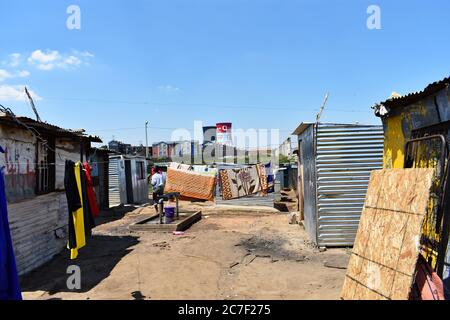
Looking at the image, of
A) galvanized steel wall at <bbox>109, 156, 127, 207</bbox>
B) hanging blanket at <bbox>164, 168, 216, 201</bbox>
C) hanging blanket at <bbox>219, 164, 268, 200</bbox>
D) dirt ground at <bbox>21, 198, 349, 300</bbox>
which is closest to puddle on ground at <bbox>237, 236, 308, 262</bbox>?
dirt ground at <bbox>21, 198, 349, 300</bbox>

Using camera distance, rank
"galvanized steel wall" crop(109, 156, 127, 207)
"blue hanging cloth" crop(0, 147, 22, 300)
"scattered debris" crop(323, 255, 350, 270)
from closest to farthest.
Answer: "blue hanging cloth" crop(0, 147, 22, 300) → "scattered debris" crop(323, 255, 350, 270) → "galvanized steel wall" crop(109, 156, 127, 207)

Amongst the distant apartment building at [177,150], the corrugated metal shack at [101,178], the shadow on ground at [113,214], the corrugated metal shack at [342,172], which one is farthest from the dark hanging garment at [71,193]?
the distant apartment building at [177,150]

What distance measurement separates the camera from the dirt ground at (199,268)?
20.4 feet

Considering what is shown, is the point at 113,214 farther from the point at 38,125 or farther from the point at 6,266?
the point at 6,266

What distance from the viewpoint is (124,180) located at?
1953cm

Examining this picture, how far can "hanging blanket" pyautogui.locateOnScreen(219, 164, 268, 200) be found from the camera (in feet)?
59.1

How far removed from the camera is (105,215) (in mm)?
16031

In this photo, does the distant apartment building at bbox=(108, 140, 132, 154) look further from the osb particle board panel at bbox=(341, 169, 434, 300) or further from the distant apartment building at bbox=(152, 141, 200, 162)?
the osb particle board panel at bbox=(341, 169, 434, 300)

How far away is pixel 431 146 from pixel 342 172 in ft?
13.5

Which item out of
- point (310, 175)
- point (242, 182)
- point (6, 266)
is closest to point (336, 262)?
point (310, 175)

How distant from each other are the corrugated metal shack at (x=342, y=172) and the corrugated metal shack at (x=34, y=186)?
6085 millimetres

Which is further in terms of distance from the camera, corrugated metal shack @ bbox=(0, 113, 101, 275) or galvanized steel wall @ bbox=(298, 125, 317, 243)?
galvanized steel wall @ bbox=(298, 125, 317, 243)

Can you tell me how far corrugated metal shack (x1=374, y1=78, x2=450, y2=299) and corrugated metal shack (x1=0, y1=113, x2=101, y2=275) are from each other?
251 inches
